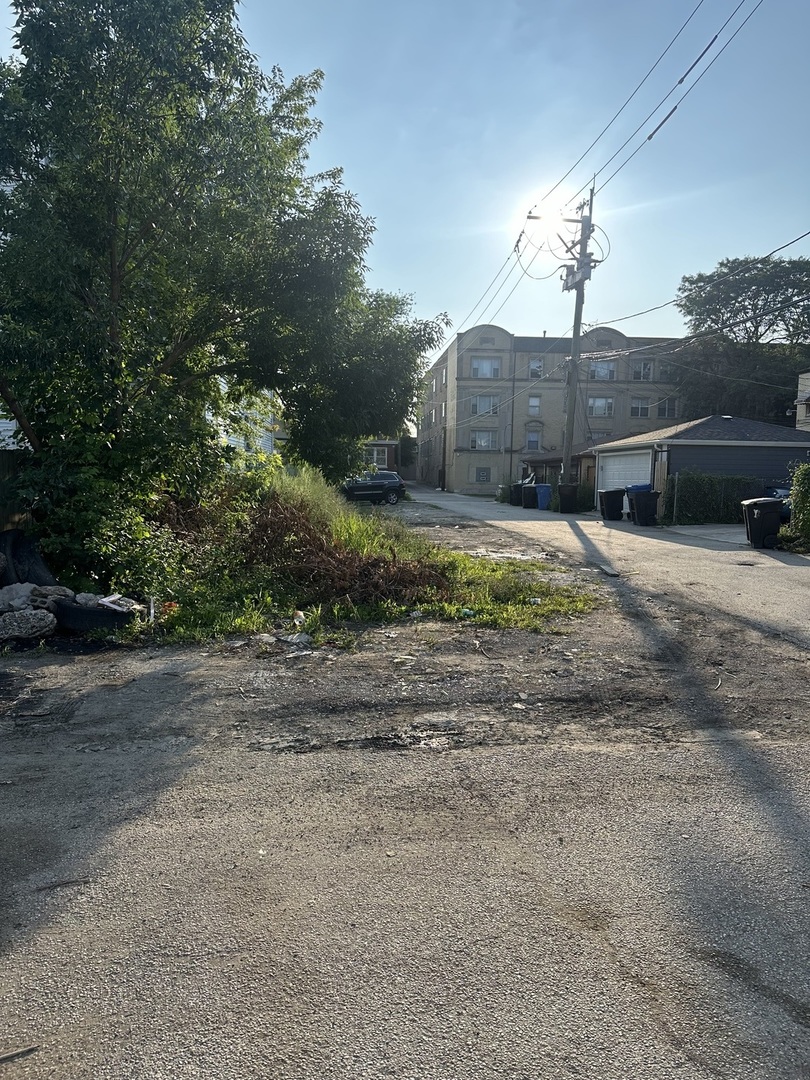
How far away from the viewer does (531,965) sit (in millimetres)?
2387

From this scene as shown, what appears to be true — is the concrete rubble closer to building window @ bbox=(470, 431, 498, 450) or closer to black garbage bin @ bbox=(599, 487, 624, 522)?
black garbage bin @ bbox=(599, 487, 624, 522)

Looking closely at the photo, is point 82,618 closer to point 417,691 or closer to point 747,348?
point 417,691

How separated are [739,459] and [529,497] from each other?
31.0 ft

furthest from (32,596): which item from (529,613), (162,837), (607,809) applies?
(607,809)

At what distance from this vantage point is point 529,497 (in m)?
31.6

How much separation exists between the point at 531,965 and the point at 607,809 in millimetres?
1296

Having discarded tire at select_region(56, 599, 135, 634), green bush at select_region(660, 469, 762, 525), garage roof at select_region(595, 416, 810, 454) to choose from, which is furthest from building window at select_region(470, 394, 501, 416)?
discarded tire at select_region(56, 599, 135, 634)

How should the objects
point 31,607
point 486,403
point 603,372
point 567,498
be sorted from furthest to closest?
1. point 486,403
2. point 603,372
3. point 567,498
4. point 31,607

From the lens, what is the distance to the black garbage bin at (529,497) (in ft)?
103

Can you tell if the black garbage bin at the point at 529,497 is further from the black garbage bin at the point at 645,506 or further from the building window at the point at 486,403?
the building window at the point at 486,403

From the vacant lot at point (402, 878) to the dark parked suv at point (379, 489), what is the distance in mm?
25758

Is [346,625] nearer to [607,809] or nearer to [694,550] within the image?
[607,809]

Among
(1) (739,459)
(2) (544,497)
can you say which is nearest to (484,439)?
(2) (544,497)

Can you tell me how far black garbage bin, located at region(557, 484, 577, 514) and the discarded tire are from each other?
2301cm
